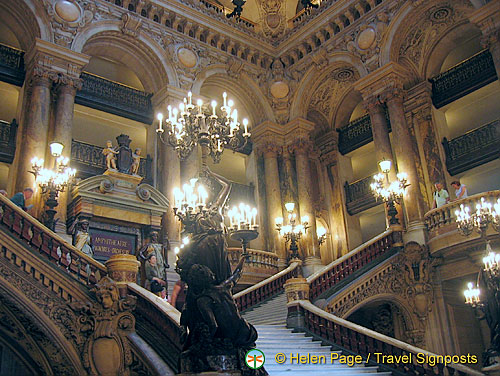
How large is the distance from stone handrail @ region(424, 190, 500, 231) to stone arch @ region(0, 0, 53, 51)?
11.8 m

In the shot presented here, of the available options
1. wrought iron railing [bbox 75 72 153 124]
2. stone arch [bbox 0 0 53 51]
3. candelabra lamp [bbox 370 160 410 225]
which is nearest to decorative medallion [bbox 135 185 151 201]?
wrought iron railing [bbox 75 72 153 124]

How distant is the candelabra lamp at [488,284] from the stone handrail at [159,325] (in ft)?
16.4

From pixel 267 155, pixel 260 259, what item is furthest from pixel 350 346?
pixel 267 155

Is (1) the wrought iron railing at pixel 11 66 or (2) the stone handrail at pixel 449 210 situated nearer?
(2) the stone handrail at pixel 449 210

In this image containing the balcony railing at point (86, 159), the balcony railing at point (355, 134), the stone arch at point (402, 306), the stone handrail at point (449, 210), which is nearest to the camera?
the stone handrail at point (449, 210)

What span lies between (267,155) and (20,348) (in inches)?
470

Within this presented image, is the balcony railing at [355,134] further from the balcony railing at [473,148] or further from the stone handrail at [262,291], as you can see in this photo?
the stone handrail at [262,291]

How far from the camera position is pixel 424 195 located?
15.5 m

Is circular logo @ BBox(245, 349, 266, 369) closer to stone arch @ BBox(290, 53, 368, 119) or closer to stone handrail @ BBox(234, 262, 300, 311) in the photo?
stone handrail @ BBox(234, 262, 300, 311)

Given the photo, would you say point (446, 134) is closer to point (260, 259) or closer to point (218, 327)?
point (260, 259)

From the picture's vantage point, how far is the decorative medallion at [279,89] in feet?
61.3

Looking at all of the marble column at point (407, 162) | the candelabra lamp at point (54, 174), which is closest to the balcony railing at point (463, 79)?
the marble column at point (407, 162)

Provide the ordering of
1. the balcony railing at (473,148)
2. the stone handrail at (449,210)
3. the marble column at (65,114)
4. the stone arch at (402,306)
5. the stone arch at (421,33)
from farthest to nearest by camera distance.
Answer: the stone arch at (421,33), the balcony railing at (473,148), the marble column at (65,114), the stone arch at (402,306), the stone handrail at (449,210)

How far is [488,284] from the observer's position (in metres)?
8.73
